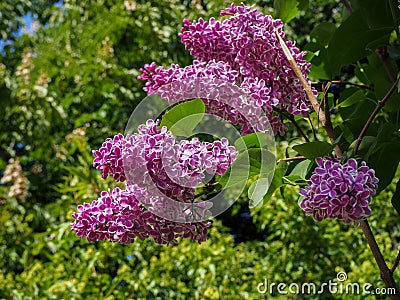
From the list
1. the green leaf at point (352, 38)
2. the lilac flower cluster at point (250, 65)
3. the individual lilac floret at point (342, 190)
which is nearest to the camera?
the individual lilac floret at point (342, 190)

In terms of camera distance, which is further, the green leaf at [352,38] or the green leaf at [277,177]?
the green leaf at [352,38]

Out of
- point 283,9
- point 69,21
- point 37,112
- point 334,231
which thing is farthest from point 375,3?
point 69,21

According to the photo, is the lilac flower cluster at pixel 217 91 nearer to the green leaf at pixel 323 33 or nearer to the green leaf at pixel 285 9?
the green leaf at pixel 285 9

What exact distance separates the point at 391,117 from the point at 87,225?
1.43ft

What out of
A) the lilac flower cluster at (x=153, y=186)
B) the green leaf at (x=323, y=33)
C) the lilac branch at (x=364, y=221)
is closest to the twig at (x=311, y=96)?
the lilac branch at (x=364, y=221)

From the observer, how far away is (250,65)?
0.57 meters

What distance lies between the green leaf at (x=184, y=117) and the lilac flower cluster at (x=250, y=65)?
5 centimetres

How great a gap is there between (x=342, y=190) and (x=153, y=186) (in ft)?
0.54

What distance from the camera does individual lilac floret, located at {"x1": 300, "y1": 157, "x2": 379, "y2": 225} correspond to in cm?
44

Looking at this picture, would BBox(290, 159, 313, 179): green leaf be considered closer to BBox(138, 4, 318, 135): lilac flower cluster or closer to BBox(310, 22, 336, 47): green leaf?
BBox(138, 4, 318, 135): lilac flower cluster

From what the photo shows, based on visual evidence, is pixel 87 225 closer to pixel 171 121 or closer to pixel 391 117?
pixel 171 121

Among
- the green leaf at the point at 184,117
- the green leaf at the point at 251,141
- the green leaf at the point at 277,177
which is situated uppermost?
the green leaf at the point at 184,117

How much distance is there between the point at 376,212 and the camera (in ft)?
6.91

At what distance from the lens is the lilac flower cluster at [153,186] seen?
19.1 inches
